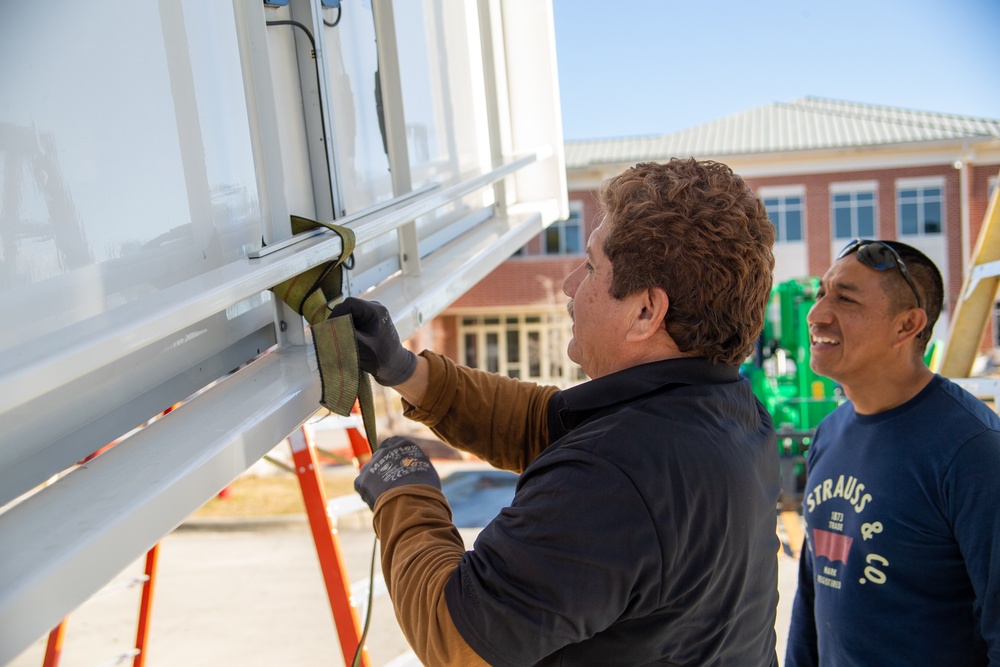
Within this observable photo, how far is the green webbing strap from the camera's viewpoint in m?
1.52

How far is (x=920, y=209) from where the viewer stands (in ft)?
68.5

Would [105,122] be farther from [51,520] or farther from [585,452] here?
[585,452]

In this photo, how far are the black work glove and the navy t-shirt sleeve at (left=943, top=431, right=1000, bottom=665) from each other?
1.42 meters

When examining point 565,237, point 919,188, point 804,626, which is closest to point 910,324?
point 804,626

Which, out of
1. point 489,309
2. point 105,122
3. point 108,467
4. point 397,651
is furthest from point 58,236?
point 489,309

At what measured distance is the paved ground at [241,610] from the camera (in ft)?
25.0

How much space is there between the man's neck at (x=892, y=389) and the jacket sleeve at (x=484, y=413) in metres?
1.03

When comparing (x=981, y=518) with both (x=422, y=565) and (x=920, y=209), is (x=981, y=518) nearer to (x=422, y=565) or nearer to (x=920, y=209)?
(x=422, y=565)

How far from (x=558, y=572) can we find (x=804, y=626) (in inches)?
70.5

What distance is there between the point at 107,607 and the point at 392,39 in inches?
354

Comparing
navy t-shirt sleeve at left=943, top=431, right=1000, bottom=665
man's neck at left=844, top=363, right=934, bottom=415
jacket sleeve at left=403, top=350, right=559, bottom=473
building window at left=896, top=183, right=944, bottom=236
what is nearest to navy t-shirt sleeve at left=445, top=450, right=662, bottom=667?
jacket sleeve at left=403, top=350, right=559, bottom=473

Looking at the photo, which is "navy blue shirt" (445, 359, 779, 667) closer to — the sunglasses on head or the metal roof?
the sunglasses on head

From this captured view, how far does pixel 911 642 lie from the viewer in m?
2.26

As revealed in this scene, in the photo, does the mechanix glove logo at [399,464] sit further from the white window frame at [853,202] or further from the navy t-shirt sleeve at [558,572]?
the white window frame at [853,202]
